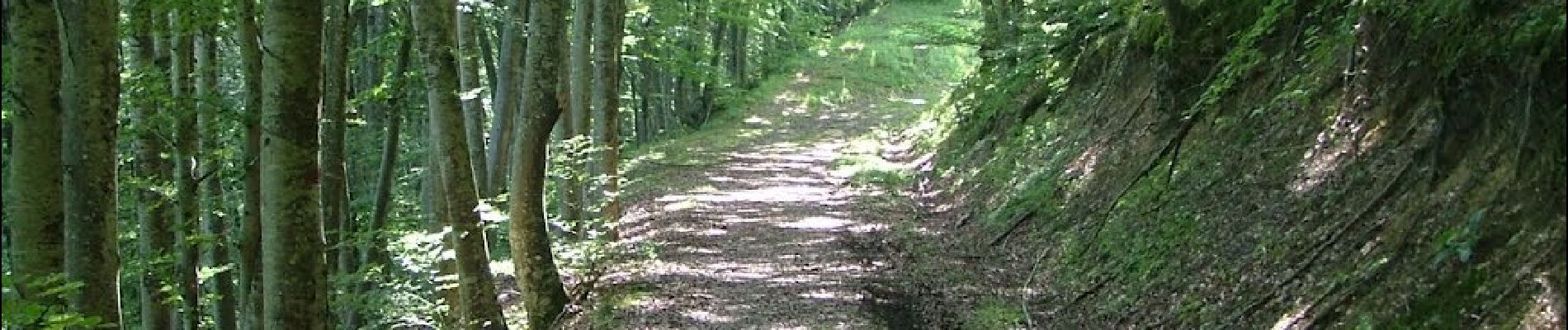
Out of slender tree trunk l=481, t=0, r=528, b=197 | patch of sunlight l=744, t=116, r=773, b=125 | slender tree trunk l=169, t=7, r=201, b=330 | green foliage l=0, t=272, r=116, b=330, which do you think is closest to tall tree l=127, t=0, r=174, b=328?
slender tree trunk l=169, t=7, r=201, b=330

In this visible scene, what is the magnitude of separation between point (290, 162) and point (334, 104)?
5.04 meters

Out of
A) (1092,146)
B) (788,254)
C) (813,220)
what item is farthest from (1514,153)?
(813,220)

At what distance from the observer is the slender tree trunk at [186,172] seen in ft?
31.1

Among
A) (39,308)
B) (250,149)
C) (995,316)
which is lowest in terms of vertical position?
(995,316)

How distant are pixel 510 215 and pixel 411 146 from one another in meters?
15.2

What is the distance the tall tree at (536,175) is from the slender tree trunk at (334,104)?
1298mm

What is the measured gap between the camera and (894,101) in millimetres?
35281

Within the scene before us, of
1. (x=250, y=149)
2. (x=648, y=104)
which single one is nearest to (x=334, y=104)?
(x=250, y=149)

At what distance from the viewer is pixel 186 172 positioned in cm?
992

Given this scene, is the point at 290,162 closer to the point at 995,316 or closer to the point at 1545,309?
the point at 1545,309

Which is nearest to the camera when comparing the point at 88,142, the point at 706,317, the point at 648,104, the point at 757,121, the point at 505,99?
the point at 88,142

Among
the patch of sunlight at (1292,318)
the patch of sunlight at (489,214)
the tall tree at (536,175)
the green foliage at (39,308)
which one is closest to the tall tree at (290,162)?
the green foliage at (39,308)

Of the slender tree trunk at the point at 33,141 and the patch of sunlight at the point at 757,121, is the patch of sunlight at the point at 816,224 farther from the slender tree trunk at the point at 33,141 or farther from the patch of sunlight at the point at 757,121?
the patch of sunlight at the point at 757,121

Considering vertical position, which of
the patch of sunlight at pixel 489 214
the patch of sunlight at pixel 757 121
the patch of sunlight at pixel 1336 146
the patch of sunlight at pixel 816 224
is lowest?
the patch of sunlight at pixel 816 224
